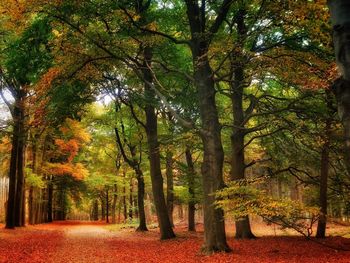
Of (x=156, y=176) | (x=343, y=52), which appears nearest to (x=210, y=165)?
(x=156, y=176)

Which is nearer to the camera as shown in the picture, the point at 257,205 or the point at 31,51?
the point at 257,205

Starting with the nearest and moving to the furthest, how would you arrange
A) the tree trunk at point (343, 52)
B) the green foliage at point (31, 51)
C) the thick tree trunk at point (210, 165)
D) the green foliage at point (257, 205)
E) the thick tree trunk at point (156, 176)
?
1. the tree trunk at point (343, 52)
2. the green foliage at point (257, 205)
3. the thick tree trunk at point (210, 165)
4. the green foliage at point (31, 51)
5. the thick tree trunk at point (156, 176)

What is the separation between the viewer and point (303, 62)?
12.1 meters

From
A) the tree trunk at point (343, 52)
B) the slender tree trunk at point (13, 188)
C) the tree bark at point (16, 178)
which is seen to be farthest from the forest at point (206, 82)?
the tree trunk at point (343, 52)

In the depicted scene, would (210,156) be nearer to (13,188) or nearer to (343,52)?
(343,52)

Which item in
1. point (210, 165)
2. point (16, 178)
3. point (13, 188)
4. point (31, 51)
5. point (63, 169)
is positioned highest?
point (31, 51)

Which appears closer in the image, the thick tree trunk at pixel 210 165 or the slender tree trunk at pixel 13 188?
the thick tree trunk at pixel 210 165

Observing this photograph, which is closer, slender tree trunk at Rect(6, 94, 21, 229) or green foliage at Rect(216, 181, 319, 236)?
green foliage at Rect(216, 181, 319, 236)

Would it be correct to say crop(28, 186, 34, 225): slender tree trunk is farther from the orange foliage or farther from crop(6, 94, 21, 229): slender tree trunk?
crop(6, 94, 21, 229): slender tree trunk

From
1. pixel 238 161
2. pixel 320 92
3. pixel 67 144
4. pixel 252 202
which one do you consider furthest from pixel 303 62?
pixel 67 144

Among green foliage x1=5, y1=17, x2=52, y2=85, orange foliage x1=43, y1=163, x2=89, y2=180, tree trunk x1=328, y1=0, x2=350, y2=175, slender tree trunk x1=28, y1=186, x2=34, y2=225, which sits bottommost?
slender tree trunk x1=28, y1=186, x2=34, y2=225

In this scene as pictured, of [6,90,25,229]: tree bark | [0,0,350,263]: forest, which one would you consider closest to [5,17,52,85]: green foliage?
[0,0,350,263]: forest

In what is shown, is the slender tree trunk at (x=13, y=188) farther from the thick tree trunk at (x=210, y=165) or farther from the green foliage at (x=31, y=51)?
the thick tree trunk at (x=210, y=165)

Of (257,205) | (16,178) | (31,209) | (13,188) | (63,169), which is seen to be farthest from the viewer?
(63,169)
